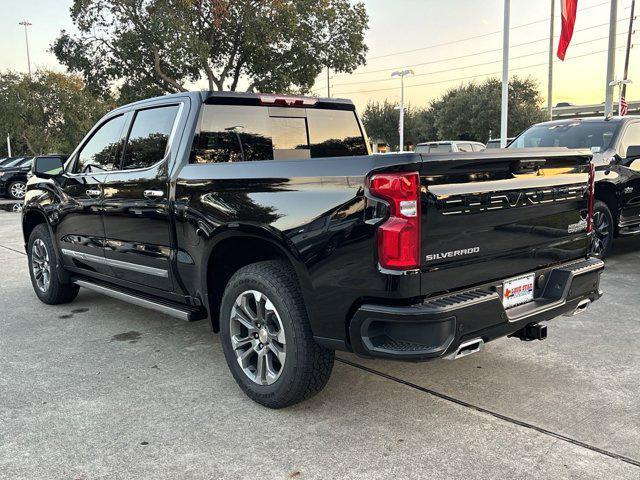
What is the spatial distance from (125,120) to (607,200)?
583 centimetres

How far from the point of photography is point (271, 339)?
3287mm

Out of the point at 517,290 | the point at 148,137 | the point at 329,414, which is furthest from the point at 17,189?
the point at 517,290

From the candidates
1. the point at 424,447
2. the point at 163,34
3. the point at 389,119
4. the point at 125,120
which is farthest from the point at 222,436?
the point at 389,119

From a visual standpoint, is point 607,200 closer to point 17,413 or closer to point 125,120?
point 125,120

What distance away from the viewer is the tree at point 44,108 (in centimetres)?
3575

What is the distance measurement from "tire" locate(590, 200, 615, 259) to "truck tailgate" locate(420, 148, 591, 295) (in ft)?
12.6

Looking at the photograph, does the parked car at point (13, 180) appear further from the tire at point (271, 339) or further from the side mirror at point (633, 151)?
the tire at point (271, 339)

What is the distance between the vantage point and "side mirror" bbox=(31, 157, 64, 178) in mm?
5425

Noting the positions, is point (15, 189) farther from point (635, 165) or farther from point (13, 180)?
point (635, 165)

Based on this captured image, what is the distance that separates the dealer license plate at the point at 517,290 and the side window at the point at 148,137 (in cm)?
249

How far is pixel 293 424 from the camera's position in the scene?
3.16m

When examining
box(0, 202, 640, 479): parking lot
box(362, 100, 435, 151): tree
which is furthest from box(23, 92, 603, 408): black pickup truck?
box(362, 100, 435, 151): tree

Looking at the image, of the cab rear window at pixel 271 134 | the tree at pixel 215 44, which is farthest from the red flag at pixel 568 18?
the cab rear window at pixel 271 134

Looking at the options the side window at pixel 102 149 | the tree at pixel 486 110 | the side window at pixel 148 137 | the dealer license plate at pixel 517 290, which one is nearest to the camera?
the dealer license plate at pixel 517 290
